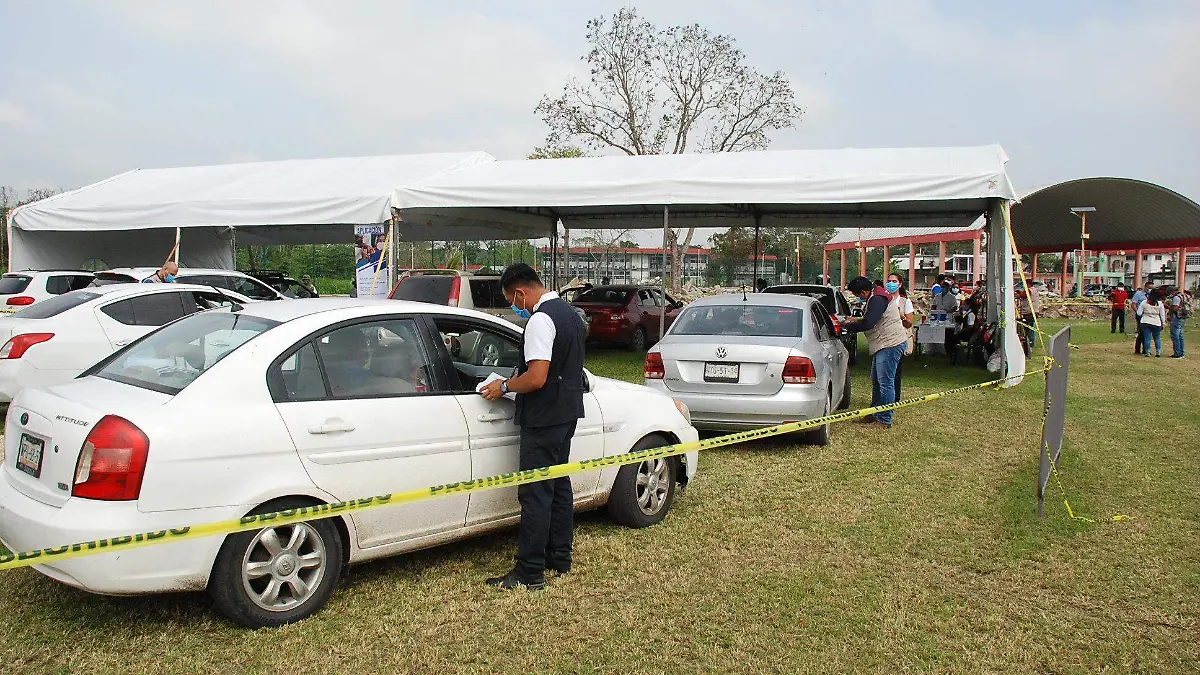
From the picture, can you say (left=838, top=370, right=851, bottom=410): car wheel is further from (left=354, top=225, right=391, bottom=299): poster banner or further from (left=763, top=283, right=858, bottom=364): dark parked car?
(left=354, top=225, right=391, bottom=299): poster banner

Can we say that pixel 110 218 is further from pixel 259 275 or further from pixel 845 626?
pixel 845 626

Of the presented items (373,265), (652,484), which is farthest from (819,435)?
(373,265)

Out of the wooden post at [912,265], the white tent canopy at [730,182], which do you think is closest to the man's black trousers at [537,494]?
the white tent canopy at [730,182]

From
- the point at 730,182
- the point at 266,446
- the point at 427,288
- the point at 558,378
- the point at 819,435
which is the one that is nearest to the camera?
the point at 266,446

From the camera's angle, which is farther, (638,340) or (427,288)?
(638,340)

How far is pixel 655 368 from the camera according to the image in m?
8.28

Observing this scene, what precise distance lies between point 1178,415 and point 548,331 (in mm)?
9243

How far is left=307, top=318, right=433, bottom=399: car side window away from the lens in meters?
4.23

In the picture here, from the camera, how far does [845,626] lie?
4.19m

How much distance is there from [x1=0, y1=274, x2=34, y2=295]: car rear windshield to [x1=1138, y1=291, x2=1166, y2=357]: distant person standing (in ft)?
64.7

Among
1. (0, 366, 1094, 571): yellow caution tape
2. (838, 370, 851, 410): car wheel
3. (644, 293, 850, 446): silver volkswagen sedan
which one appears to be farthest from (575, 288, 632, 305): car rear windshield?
(0, 366, 1094, 571): yellow caution tape

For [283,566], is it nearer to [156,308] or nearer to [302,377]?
[302,377]

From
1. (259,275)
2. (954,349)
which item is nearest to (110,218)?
(259,275)

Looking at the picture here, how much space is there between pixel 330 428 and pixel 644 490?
88.7 inches
